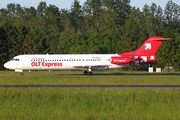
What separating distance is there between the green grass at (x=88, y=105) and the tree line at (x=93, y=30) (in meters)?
64.2

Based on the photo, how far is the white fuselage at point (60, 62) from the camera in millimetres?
63812

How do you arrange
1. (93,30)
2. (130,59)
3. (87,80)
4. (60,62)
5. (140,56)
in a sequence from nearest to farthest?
(87,80), (60,62), (130,59), (140,56), (93,30)

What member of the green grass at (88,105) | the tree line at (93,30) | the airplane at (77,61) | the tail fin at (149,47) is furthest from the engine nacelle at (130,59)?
the green grass at (88,105)

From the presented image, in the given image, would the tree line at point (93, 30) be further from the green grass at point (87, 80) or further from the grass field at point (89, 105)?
the grass field at point (89, 105)

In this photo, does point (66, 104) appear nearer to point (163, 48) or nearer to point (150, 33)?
point (163, 48)

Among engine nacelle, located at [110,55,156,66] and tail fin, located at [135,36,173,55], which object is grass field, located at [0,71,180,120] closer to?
engine nacelle, located at [110,55,156,66]

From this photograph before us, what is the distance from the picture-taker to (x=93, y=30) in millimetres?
159000

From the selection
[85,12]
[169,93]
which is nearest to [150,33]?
[85,12]

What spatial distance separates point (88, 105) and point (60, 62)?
39764 mm

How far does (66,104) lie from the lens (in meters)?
24.8

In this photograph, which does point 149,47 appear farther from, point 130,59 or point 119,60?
point 119,60

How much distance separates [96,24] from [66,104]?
484 ft

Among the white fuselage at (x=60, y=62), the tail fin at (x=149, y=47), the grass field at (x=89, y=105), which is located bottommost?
the grass field at (x=89, y=105)

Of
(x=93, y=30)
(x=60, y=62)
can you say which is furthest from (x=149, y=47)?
(x=93, y=30)
